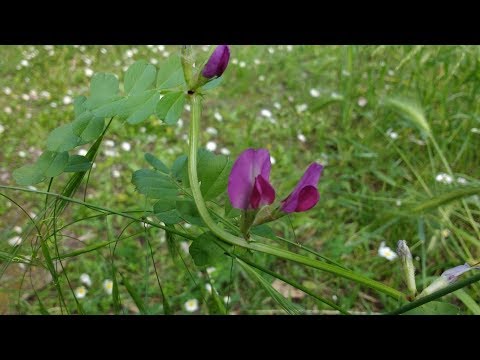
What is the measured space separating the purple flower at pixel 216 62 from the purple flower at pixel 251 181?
108 millimetres

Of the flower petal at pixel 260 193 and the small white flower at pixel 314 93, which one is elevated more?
the small white flower at pixel 314 93

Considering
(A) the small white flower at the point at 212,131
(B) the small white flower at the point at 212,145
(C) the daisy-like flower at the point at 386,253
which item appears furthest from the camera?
(A) the small white flower at the point at 212,131

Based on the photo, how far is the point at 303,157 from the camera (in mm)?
2480

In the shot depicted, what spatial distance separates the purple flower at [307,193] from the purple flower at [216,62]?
0.12 meters

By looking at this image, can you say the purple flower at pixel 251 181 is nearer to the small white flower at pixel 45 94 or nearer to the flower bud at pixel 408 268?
the flower bud at pixel 408 268

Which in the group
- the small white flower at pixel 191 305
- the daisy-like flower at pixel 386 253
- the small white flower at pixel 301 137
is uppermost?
the small white flower at pixel 301 137

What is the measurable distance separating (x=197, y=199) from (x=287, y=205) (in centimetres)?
7

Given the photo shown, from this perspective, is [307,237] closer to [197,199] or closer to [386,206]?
[386,206]

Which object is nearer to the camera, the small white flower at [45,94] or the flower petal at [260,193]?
the flower petal at [260,193]

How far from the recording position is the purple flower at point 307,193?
14.3 inches

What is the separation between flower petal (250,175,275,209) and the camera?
1.18ft

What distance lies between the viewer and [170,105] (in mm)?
477

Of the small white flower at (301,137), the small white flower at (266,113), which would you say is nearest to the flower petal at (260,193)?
the small white flower at (301,137)

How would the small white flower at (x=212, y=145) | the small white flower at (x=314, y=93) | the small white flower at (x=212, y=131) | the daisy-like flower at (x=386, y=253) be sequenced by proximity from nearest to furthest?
the daisy-like flower at (x=386, y=253) < the small white flower at (x=212, y=145) < the small white flower at (x=212, y=131) < the small white flower at (x=314, y=93)
